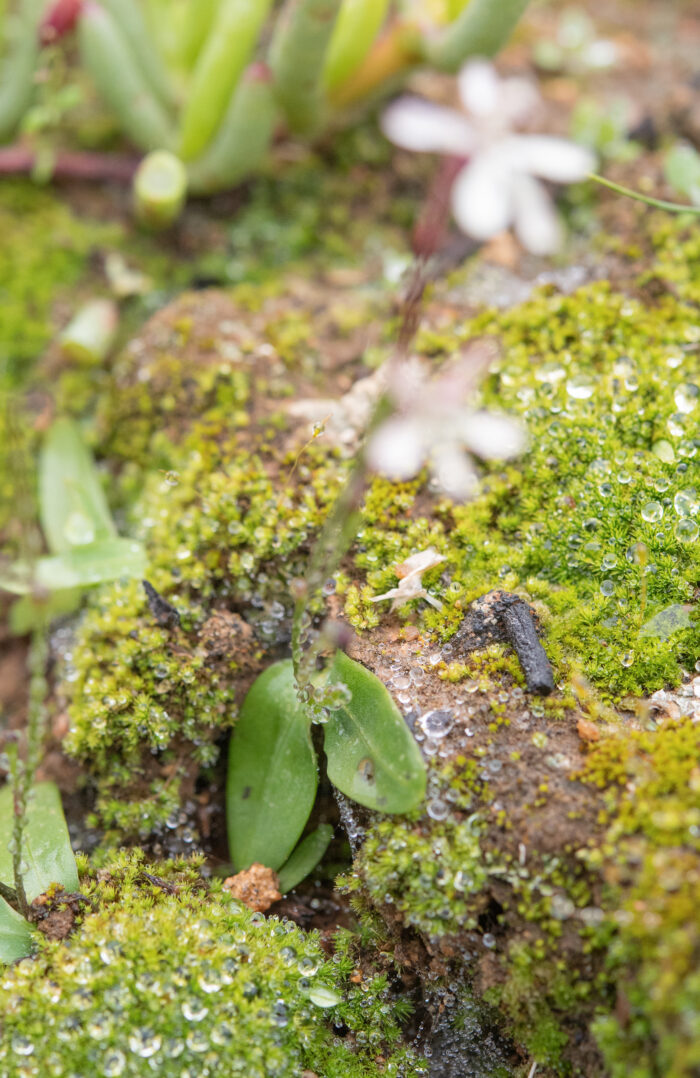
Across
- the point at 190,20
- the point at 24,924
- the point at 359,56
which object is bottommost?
the point at 24,924

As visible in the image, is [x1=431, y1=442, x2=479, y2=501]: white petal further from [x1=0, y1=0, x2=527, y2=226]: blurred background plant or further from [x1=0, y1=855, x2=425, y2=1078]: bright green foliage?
[x1=0, y1=0, x2=527, y2=226]: blurred background plant

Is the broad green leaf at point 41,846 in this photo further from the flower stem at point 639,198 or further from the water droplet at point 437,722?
the flower stem at point 639,198

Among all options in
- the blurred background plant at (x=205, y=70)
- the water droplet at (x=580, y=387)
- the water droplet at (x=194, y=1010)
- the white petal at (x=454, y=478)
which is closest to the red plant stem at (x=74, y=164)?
the blurred background plant at (x=205, y=70)

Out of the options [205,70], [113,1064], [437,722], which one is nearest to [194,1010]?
[113,1064]

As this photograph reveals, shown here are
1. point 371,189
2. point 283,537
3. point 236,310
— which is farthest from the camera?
point 371,189

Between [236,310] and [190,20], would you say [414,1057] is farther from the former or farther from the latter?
[190,20]

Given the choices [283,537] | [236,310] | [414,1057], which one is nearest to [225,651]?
[283,537]

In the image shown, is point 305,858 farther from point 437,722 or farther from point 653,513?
point 653,513

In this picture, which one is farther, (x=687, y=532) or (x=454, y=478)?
(x=454, y=478)
